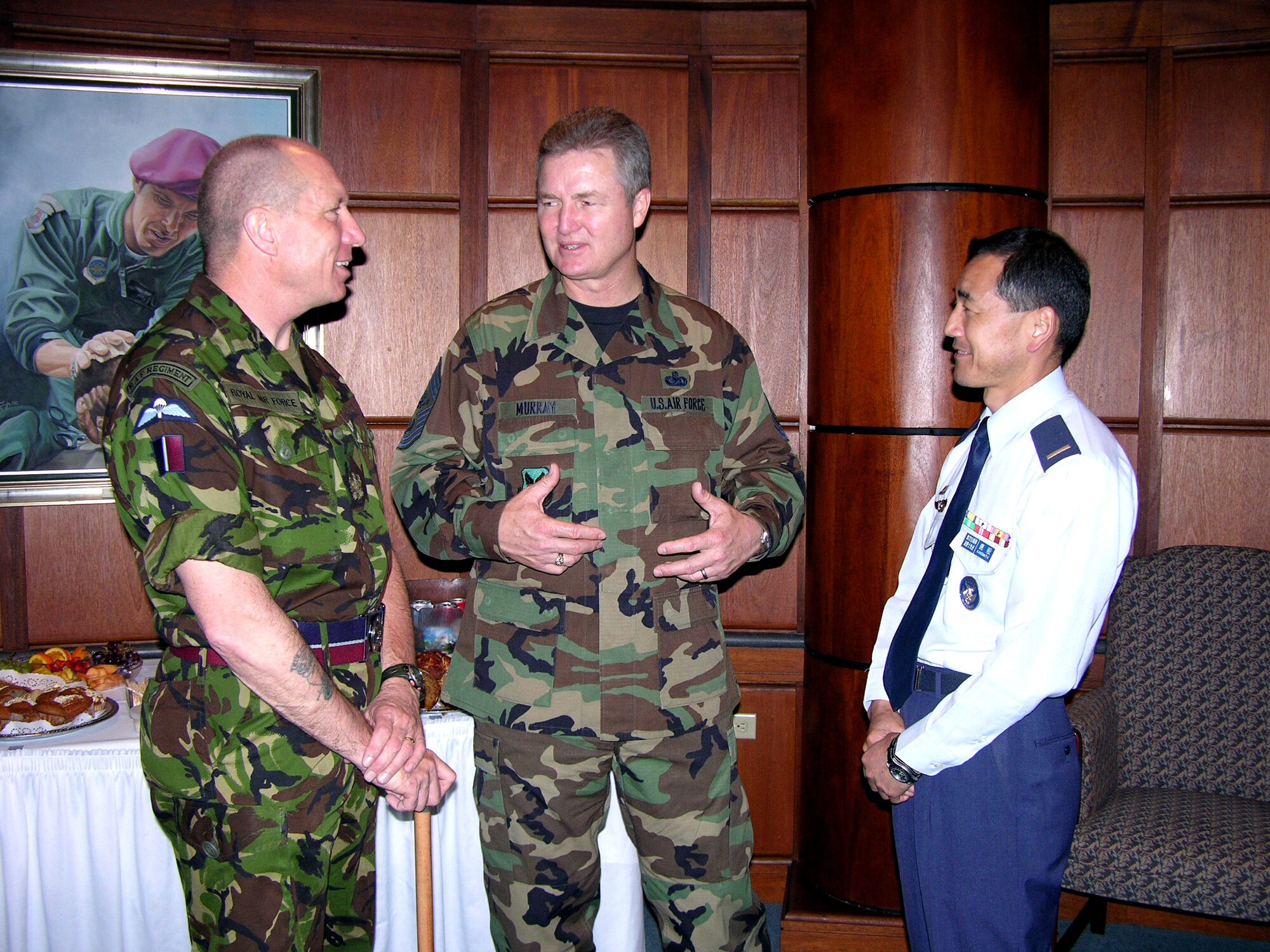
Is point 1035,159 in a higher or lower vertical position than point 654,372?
higher

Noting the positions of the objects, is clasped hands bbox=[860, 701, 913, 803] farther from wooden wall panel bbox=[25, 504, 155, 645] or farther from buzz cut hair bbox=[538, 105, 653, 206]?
wooden wall panel bbox=[25, 504, 155, 645]

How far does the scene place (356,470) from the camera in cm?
166

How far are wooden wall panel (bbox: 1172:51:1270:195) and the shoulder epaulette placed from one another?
1977mm

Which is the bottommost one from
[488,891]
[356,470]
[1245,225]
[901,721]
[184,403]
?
[488,891]

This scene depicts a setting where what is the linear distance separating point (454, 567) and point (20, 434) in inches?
57.6

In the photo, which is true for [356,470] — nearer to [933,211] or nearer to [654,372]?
[654,372]

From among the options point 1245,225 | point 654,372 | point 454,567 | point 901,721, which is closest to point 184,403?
point 654,372

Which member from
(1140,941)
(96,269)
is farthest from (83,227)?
(1140,941)

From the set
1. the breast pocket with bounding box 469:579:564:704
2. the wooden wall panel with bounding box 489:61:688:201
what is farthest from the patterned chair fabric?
the wooden wall panel with bounding box 489:61:688:201

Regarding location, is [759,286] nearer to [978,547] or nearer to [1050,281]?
[1050,281]

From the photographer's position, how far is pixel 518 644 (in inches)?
70.2

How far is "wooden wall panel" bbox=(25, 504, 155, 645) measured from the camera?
2.86 meters

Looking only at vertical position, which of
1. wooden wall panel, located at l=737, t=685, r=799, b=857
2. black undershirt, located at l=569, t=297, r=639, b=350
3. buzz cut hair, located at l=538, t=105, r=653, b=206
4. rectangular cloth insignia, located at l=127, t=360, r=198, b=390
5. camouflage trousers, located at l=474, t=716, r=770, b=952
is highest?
buzz cut hair, located at l=538, t=105, r=653, b=206

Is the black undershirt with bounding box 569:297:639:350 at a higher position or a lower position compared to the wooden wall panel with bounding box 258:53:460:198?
lower
